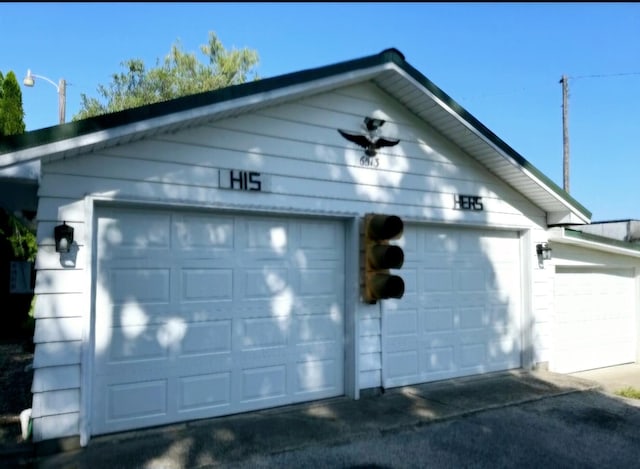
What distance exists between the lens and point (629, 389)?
737 centimetres

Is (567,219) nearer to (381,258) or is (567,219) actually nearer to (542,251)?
(542,251)

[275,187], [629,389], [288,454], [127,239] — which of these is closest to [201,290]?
[127,239]

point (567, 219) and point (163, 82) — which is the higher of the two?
point (163, 82)

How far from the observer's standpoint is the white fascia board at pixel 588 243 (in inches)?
316

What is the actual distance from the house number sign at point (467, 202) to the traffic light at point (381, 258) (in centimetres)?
144

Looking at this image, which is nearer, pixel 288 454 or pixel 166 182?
pixel 288 454

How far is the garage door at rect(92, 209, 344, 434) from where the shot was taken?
485cm

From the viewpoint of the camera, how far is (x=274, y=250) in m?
5.70

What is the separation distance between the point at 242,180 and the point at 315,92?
138 cm

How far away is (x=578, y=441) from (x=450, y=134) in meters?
3.93

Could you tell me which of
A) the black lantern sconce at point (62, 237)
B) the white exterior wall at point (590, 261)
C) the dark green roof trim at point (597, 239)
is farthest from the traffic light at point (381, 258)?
the dark green roof trim at point (597, 239)

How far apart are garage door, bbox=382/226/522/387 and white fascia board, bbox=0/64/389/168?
215cm

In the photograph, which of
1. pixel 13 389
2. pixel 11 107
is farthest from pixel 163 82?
pixel 13 389

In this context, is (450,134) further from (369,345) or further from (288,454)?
(288,454)
